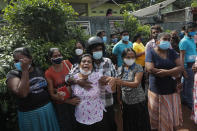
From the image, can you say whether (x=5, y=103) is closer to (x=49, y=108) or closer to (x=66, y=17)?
(x=49, y=108)

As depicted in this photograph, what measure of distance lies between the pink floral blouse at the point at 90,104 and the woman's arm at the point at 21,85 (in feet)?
2.00

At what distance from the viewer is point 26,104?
211cm

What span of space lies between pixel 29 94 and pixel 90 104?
2.74 ft

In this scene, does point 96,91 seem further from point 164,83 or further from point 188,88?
point 188,88

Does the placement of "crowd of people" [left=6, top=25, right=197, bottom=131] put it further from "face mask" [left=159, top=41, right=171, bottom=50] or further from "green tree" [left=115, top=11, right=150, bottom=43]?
"green tree" [left=115, top=11, right=150, bottom=43]

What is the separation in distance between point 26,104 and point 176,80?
95.2 inches

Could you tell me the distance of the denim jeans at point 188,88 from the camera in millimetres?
3648

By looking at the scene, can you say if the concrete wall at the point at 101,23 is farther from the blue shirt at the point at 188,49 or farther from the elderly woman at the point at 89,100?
the elderly woman at the point at 89,100

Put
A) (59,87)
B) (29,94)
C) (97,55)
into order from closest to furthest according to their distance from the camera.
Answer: (29,94) < (97,55) < (59,87)

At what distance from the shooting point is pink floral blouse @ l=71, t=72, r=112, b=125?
1.97 meters

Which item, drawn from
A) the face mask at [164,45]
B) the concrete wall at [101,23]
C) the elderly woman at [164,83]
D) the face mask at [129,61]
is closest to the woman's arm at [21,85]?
the face mask at [129,61]

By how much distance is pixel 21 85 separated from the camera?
1.95 m

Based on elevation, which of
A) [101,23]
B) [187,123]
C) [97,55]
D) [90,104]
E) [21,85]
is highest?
[101,23]

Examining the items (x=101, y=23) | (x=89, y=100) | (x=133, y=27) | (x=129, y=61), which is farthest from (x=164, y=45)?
(x=101, y=23)
